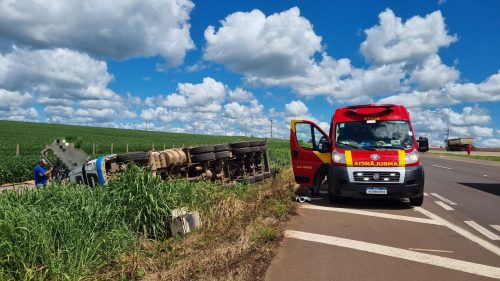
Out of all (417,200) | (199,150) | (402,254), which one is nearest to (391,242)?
(402,254)

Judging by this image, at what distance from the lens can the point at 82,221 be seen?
19.4ft

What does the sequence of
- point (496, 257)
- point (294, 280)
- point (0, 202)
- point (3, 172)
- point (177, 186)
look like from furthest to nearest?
point (3, 172) < point (177, 186) < point (0, 202) < point (496, 257) < point (294, 280)

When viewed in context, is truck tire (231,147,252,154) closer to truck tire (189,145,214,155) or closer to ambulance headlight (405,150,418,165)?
truck tire (189,145,214,155)

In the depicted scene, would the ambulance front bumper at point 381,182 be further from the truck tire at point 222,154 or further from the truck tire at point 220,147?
the truck tire at point 220,147

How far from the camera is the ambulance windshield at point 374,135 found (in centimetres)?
986

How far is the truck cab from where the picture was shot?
9242mm

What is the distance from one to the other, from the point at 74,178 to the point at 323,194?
6694 mm

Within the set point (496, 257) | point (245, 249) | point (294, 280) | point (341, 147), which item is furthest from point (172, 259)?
point (341, 147)

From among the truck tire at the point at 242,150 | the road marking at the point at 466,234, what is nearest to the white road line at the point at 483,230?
the road marking at the point at 466,234

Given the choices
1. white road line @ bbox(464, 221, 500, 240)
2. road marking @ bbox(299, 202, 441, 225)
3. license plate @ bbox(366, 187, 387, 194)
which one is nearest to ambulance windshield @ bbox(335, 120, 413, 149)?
license plate @ bbox(366, 187, 387, 194)

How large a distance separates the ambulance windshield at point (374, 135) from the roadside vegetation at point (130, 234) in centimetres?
255

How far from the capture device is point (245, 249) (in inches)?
224

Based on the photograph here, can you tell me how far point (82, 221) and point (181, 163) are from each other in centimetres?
566

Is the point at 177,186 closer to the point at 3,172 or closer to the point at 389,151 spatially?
the point at 389,151
